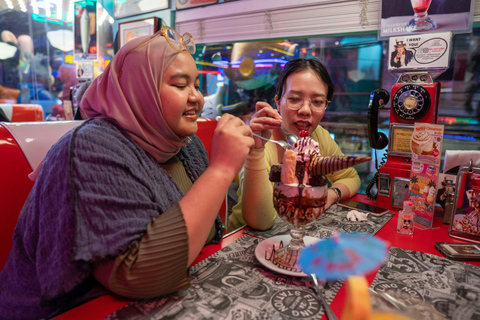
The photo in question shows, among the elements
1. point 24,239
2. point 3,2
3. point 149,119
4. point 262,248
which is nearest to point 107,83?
point 149,119

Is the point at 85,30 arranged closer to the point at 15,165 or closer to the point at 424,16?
the point at 15,165

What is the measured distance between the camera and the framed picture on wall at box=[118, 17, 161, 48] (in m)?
3.74

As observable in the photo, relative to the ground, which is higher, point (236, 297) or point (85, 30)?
point (85, 30)

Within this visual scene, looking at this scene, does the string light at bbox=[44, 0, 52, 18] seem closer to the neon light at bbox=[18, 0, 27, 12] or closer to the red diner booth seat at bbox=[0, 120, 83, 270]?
the neon light at bbox=[18, 0, 27, 12]

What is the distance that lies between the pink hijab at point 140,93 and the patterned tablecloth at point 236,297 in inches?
18.0

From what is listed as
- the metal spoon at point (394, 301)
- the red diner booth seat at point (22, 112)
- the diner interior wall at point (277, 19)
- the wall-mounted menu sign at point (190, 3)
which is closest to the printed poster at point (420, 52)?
the diner interior wall at point (277, 19)

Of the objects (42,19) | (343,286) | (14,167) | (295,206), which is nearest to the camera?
(343,286)

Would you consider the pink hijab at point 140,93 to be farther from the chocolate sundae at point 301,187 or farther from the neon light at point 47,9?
the neon light at point 47,9

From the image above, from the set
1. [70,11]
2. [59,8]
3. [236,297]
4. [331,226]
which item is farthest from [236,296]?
[59,8]

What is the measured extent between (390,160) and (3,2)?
257 inches

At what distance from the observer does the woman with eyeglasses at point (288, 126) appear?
52.2 inches

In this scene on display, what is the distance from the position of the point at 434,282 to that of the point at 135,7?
4275 millimetres

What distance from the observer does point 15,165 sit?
1.31 metres

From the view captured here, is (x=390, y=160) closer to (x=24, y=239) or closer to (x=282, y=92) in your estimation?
(x=282, y=92)
